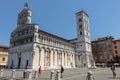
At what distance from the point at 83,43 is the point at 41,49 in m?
24.6

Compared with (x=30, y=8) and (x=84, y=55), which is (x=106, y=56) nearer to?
(x=84, y=55)

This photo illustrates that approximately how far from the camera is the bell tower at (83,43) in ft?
190

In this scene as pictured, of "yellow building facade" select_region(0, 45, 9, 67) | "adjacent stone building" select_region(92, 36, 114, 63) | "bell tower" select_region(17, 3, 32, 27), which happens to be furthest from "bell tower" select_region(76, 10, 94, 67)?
"yellow building facade" select_region(0, 45, 9, 67)

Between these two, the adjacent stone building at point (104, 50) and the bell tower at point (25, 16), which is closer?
the bell tower at point (25, 16)

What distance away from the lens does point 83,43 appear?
59.2 m

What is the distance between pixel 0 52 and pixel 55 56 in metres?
26.0

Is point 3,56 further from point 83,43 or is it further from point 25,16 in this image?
point 83,43

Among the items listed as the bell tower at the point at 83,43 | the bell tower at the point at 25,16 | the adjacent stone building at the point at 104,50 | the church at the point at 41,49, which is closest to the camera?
the church at the point at 41,49

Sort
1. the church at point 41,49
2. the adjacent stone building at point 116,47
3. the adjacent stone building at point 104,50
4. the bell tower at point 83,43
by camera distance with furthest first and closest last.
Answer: the adjacent stone building at point 104,50, the adjacent stone building at point 116,47, the bell tower at point 83,43, the church at point 41,49

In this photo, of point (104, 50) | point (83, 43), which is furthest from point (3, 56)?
point (104, 50)

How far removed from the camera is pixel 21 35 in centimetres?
4581

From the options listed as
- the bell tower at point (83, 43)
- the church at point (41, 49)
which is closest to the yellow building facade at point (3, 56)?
the church at point (41, 49)

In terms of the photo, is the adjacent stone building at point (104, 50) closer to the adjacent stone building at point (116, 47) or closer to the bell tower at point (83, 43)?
the adjacent stone building at point (116, 47)

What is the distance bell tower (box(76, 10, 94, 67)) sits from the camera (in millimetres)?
58062
